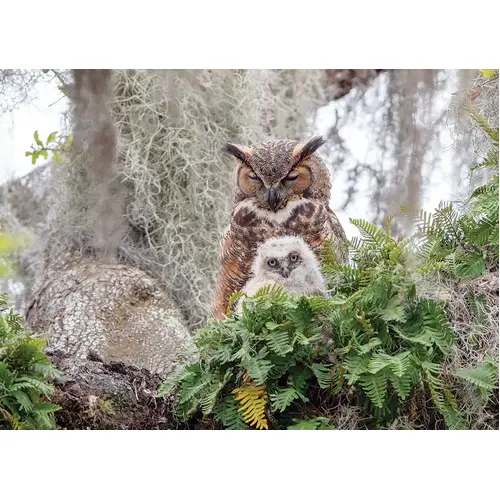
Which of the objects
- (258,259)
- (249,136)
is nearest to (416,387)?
(258,259)

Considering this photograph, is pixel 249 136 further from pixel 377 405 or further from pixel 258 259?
pixel 377 405

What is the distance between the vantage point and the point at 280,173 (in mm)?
1958

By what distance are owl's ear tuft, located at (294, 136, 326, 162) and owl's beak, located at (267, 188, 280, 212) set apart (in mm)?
100

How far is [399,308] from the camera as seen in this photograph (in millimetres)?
1635

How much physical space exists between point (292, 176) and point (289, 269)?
31cm

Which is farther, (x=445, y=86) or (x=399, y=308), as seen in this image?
(x=445, y=86)

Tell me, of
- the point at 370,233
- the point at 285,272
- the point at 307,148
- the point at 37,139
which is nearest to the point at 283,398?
the point at 285,272

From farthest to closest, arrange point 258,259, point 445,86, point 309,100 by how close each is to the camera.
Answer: point 309,100 → point 445,86 → point 258,259

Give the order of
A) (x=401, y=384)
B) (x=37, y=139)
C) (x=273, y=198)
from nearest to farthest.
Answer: (x=401, y=384) < (x=273, y=198) < (x=37, y=139)

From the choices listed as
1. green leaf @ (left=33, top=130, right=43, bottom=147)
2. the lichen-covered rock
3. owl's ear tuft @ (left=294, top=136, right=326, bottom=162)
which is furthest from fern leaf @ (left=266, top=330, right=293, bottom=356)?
green leaf @ (left=33, top=130, right=43, bottom=147)

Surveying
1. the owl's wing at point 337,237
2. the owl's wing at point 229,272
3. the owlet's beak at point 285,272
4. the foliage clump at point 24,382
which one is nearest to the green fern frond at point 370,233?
the owl's wing at point 337,237

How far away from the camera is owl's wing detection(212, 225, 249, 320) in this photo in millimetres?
1969

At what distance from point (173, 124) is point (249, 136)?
238 mm

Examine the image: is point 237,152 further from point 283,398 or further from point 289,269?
point 283,398
